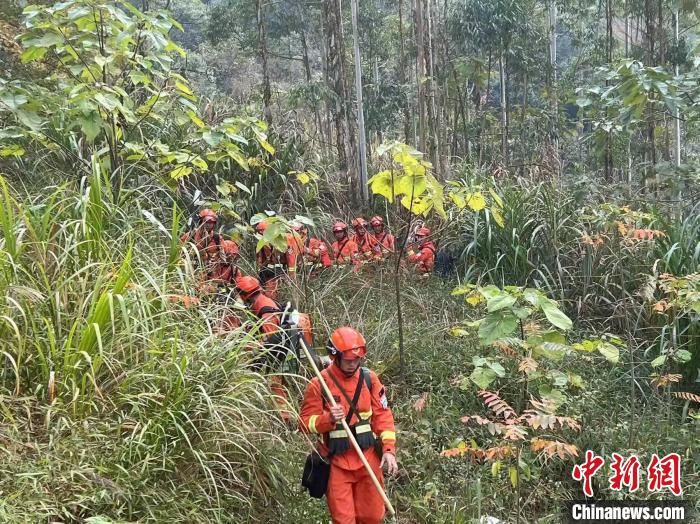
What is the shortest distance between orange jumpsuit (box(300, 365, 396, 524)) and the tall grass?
0.27 m

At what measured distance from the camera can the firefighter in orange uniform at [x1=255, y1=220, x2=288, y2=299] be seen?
18.8ft

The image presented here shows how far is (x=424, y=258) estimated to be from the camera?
761 cm

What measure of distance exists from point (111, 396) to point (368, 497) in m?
1.56

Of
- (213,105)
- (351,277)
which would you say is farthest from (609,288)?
(213,105)

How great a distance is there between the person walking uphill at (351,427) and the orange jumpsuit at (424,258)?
4010 millimetres

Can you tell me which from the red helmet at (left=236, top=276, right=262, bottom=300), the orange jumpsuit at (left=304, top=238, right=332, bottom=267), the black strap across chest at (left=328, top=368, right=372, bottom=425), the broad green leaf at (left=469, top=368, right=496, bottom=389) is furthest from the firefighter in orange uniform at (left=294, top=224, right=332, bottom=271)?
the black strap across chest at (left=328, top=368, right=372, bottom=425)

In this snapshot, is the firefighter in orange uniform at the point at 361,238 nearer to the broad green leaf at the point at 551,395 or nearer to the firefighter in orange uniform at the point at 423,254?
the firefighter in orange uniform at the point at 423,254

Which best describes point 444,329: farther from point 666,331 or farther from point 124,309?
point 124,309

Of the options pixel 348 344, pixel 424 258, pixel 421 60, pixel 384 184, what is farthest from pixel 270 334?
pixel 421 60

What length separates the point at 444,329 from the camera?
239 inches

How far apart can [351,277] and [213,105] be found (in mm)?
4717

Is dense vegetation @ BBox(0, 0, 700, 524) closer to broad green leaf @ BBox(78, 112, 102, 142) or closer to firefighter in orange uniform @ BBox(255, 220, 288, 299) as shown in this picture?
broad green leaf @ BBox(78, 112, 102, 142)

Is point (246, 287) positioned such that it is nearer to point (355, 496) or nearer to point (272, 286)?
point (272, 286)

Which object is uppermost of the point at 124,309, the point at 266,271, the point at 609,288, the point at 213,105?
the point at 213,105
